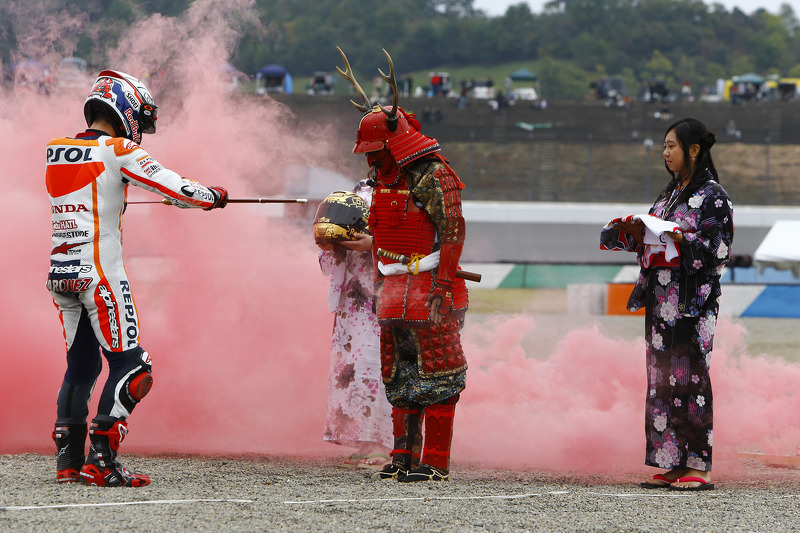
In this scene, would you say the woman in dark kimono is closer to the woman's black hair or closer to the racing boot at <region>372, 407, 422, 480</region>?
the woman's black hair

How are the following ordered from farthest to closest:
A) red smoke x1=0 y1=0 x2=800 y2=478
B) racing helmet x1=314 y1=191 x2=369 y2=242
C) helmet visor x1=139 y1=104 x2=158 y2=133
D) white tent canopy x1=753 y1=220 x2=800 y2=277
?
white tent canopy x1=753 y1=220 x2=800 y2=277, red smoke x1=0 y1=0 x2=800 y2=478, racing helmet x1=314 y1=191 x2=369 y2=242, helmet visor x1=139 y1=104 x2=158 y2=133

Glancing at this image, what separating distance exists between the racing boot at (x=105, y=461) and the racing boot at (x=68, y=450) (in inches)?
4.9

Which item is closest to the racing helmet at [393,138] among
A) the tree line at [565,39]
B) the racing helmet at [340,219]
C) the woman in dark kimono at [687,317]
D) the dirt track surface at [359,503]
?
the racing helmet at [340,219]

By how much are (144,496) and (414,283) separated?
162cm

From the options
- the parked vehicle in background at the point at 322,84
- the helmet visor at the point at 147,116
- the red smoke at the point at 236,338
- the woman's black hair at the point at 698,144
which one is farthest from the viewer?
the parked vehicle in background at the point at 322,84

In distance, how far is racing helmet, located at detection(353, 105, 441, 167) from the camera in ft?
15.5

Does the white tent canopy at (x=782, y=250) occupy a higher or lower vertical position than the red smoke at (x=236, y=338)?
higher

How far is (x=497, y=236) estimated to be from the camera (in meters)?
28.3

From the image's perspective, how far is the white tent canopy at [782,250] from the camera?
17.7m

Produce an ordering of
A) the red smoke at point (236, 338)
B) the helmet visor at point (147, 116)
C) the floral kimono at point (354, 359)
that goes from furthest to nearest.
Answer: the red smoke at point (236, 338), the floral kimono at point (354, 359), the helmet visor at point (147, 116)

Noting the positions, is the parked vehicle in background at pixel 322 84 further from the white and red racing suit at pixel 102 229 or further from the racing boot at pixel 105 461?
the racing boot at pixel 105 461

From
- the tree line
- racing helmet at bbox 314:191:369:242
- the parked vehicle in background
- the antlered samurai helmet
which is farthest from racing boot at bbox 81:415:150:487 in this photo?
the tree line

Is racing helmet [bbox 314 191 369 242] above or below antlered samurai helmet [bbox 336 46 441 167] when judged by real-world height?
→ below

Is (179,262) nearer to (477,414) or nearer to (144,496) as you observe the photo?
(477,414)
